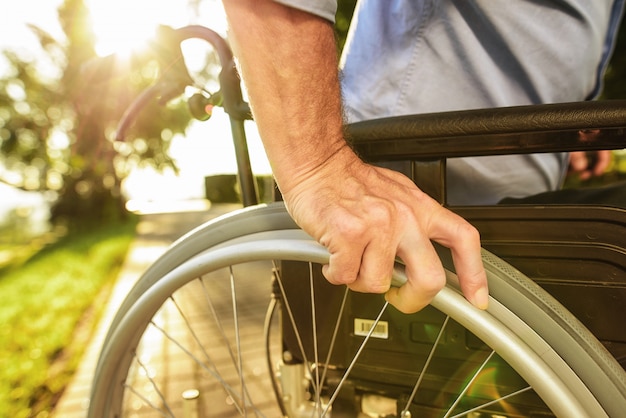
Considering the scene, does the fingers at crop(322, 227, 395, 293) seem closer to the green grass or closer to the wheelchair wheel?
the wheelchair wheel

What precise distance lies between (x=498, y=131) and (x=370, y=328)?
1.77 ft

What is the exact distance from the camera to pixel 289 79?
0.87 meters

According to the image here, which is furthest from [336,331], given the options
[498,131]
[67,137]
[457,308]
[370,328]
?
[67,137]

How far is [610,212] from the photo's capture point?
3.10 feet

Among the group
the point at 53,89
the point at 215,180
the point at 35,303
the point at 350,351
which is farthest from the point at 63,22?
the point at 350,351

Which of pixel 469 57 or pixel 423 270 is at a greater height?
pixel 469 57

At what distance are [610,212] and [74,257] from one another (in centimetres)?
1004

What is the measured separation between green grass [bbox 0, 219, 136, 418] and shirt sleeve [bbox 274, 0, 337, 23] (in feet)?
9.68

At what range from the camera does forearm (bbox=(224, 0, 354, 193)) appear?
871 mm

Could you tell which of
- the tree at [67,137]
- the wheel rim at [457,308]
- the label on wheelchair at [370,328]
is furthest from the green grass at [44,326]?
the tree at [67,137]

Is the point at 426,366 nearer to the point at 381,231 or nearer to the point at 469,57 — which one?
the point at 381,231

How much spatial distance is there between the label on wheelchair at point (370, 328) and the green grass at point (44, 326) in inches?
99.8

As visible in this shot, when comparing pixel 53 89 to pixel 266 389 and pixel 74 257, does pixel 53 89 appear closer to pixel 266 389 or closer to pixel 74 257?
pixel 74 257

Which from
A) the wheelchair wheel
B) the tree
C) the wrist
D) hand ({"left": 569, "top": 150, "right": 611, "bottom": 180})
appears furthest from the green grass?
the tree
